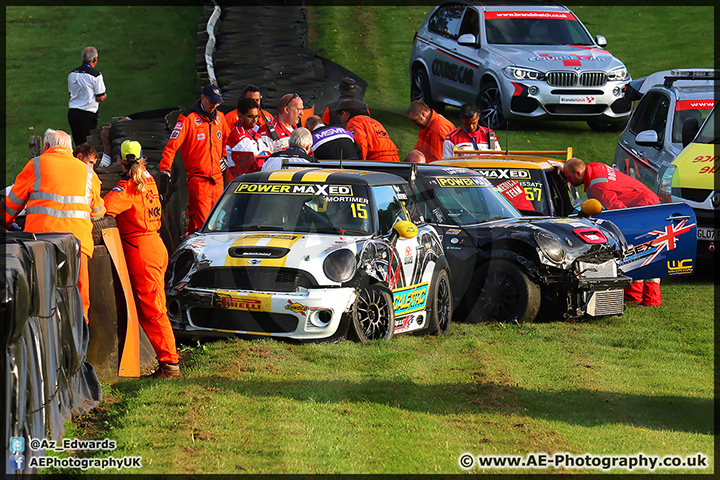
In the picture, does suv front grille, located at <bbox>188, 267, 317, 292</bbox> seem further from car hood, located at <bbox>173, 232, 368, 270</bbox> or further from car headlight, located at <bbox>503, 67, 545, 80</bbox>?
car headlight, located at <bbox>503, 67, 545, 80</bbox>

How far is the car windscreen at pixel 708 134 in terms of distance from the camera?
13219mm

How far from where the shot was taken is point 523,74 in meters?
16.9

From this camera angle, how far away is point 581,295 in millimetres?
9734

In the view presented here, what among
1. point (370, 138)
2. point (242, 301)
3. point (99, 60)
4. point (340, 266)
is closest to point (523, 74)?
point (370, 138)

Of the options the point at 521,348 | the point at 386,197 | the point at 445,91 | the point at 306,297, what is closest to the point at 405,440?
the point at 306,297

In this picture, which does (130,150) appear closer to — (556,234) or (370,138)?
(556,234)

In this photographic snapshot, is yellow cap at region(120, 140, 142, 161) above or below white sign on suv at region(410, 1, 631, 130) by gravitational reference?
above

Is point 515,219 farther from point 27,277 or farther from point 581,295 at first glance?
point 27,277

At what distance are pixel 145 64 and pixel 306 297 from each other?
1880cm

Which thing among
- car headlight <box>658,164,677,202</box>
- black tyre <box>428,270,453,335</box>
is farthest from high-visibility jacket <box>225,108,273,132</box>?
car headlight <box>658,164,677,202</box>

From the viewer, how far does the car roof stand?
9078 millimetres

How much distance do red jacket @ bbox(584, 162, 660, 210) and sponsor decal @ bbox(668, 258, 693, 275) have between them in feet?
4.51

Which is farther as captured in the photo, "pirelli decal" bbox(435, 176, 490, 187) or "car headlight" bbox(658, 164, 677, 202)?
"car headlight" bbox(658, 164, 677, 202)

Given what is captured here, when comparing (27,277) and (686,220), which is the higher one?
(27,277)
